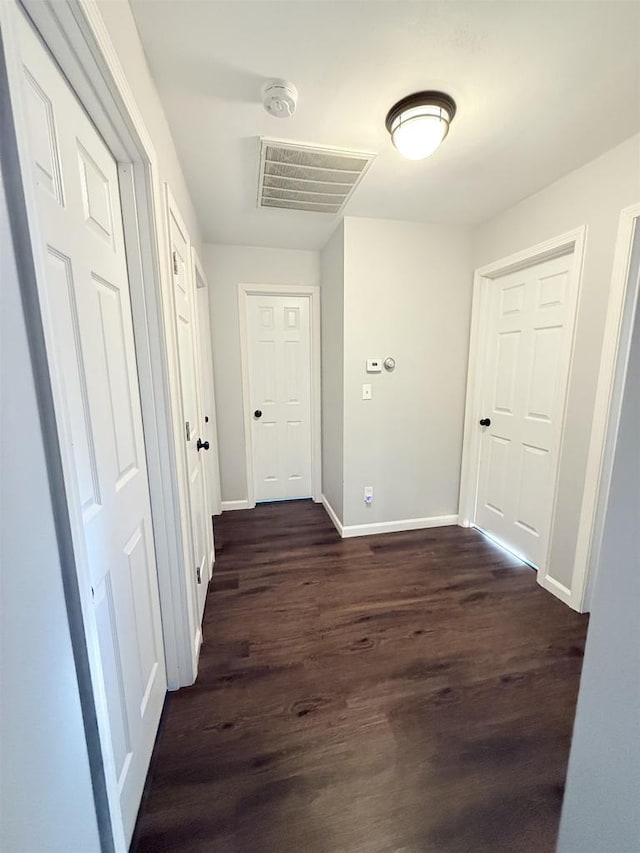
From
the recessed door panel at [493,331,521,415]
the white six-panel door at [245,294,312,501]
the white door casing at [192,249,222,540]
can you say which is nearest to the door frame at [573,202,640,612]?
the recessed door panel at [493,331,521,415]

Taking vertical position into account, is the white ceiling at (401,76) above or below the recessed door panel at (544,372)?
above

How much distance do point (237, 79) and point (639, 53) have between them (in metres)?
1.41

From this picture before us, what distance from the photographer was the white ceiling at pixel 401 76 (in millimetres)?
1009

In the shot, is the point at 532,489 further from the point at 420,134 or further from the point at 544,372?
the point at 420,134

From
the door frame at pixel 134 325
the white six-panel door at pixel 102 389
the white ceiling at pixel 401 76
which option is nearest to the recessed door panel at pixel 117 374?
the white six-panel door at pixel 102 389

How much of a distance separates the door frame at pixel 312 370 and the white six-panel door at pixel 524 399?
1.45m

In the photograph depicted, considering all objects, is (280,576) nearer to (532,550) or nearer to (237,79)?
(532,550)

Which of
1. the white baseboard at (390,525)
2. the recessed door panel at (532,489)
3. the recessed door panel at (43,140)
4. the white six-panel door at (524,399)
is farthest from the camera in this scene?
the white baseboard at (390,525)

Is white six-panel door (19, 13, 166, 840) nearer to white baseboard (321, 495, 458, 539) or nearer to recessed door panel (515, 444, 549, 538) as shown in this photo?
white baseboard (321, 495, 458, 539)

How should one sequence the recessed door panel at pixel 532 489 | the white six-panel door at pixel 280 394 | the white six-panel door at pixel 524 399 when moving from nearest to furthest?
the white six-panel door at pixel 524 399 < the recessed door panel at pixel 532 489 < the white six-panel door at pixel 280 394

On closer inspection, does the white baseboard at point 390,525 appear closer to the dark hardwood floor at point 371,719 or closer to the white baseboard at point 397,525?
the white baseboard at point 397,525

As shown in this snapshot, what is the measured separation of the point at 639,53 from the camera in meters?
1.14

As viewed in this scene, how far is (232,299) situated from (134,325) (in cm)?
193

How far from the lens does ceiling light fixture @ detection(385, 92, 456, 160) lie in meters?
1.29
